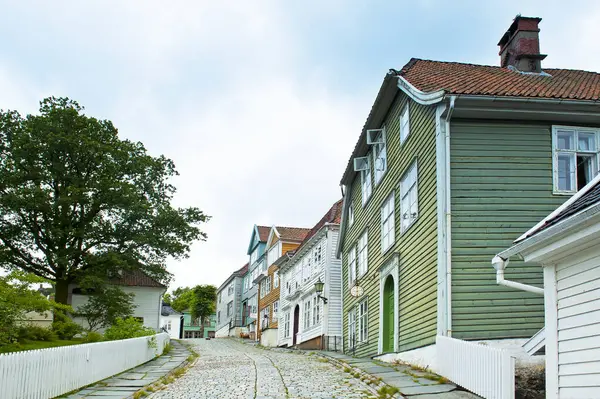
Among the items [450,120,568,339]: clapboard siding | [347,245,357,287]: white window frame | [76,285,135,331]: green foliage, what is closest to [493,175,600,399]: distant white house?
[450,120,568,339]: clapboard siding

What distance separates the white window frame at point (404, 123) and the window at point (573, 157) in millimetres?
4093

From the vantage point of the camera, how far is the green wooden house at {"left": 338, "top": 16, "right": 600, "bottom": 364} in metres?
14.9

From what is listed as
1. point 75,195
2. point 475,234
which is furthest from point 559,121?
point 75,195

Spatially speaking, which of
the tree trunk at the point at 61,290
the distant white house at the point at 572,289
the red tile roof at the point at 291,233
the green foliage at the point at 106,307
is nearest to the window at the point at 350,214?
the green foliage at the point at 106,307

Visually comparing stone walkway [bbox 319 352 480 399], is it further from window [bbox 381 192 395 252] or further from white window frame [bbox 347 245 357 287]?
white window frame [bbox 347 245 357 287]

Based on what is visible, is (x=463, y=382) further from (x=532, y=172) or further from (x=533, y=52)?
(x=533, y=52)

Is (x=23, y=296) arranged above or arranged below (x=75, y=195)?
below

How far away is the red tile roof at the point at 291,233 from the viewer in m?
49.5

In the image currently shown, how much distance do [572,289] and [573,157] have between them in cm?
919

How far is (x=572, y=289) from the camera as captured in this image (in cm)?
779

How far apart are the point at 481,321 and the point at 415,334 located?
2578 mm

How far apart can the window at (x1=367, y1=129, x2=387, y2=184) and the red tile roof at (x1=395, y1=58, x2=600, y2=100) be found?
2636mm

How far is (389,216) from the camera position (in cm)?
2059

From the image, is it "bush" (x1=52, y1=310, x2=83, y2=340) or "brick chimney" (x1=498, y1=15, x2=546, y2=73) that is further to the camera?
"bush" (x1=52, y1=310, x2=83, y2=340)
